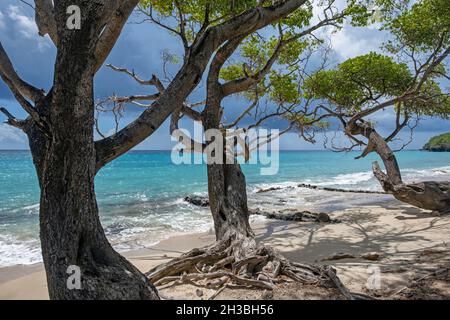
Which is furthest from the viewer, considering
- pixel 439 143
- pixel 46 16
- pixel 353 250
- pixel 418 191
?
pixel 439 143

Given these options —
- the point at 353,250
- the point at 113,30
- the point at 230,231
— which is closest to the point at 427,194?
the point at 353,250

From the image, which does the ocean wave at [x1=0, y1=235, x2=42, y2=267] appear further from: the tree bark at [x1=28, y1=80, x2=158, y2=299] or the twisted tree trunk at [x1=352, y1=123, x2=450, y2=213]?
the twisted tree trunk at [x1=352, y1=123, x2=450, y2=213]

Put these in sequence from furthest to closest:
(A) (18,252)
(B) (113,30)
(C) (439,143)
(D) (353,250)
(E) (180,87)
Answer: (C) (439,143)
(A) (18,252)
(D) (353,250)
(E) (180,87)
(B) (113,30)

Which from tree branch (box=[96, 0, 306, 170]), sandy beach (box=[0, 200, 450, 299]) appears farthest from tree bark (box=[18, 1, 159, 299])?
sandy beach (box=[0, 200, 450, 299])

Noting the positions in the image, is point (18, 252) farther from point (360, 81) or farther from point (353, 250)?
point (360, 81)

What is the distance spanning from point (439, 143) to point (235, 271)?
120m

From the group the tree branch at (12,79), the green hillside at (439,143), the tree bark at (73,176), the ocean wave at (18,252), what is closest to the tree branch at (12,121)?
the tree branch at (12,79)

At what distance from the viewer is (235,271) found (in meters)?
4.93

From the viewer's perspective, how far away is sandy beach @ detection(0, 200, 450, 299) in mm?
4801

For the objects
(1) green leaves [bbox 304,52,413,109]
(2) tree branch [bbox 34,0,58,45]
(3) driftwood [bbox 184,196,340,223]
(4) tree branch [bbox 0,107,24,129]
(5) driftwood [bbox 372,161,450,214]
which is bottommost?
(3) driftwood [bbox 184,196,340,223]

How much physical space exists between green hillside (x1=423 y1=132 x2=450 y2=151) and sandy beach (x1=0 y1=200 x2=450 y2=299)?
103 m

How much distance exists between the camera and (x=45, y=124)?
308 cm
